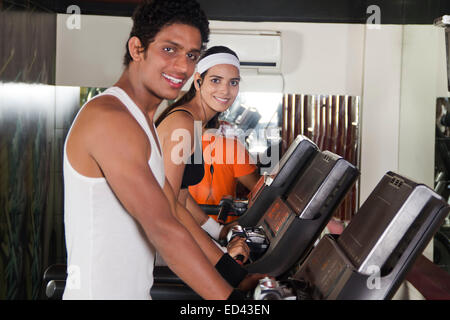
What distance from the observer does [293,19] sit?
14.8 feet

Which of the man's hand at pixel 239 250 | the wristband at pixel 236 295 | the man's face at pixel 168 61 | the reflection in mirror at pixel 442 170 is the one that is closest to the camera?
the wristband at pixel 236 295

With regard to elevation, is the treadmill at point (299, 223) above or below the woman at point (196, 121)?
below

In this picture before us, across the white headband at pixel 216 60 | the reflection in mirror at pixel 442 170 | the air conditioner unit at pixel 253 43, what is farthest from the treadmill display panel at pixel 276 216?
the air conditioner unit at pixel 253 43

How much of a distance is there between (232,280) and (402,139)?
3.40 meters

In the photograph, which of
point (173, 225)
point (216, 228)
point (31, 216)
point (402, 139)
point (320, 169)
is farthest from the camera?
point (402, 139)

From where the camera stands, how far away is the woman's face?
8.02 feet

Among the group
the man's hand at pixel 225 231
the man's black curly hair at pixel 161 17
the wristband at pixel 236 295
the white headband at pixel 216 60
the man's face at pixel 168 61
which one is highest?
the white headband at pixel 216 60

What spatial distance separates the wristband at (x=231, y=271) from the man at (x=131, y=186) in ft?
0.53

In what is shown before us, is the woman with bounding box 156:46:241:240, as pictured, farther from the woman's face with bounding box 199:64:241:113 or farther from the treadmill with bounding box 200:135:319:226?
the treadmill with bounding box 200:135:319:226

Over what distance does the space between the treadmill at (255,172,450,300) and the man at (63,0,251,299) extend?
0.20m

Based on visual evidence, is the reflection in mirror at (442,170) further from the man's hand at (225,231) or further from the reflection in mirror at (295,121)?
the man's hand at (225,231)

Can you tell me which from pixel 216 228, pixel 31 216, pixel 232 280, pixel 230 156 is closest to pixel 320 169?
pixel 232 280

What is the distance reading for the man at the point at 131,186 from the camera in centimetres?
111
